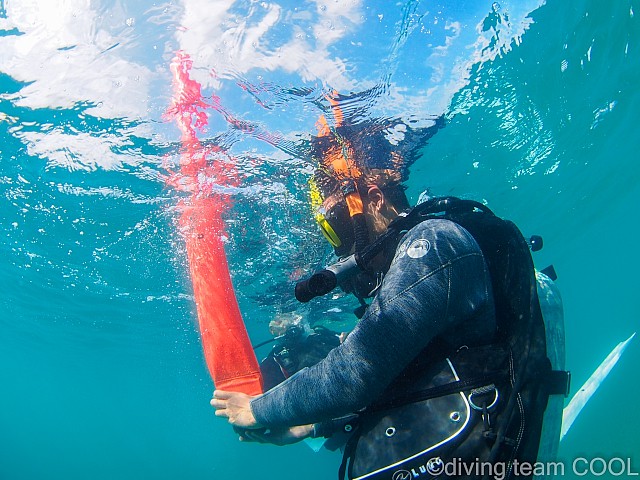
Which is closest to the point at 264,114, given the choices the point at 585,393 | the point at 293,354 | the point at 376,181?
the point at 376,181

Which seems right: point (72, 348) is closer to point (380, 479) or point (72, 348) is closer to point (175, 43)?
point (175, 43)

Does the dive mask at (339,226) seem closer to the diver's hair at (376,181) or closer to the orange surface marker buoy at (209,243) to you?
the diver's hair at (376,181)

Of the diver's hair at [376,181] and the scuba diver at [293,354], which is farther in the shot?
the scuba diver at [293,354]

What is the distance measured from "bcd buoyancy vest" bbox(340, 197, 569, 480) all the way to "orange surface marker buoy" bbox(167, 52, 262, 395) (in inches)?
65.5

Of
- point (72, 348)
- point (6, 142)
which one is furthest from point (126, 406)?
point (6, 142)

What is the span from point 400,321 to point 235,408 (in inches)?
69.2

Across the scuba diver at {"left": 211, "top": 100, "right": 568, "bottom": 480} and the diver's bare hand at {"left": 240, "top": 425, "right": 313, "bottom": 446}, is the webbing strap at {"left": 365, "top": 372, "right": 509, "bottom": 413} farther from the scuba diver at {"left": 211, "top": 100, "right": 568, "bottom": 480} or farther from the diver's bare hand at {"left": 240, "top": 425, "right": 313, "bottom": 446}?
the diver's bare hand at {"left": 240, "top": 425, "right": 313, "bottom": 446}

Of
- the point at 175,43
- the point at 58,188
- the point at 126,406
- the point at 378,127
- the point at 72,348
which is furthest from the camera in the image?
the point at 126,406

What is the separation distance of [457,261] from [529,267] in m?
0.59

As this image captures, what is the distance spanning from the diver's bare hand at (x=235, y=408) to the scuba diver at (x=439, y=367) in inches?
11.3

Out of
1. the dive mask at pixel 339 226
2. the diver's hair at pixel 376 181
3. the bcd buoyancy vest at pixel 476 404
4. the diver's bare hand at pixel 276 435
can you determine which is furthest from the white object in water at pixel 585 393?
the bcd buoyancy vest at pixel 476 404

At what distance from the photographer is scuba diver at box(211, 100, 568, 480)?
2017mm

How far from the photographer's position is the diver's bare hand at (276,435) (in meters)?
3.01

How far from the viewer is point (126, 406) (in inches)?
3044
